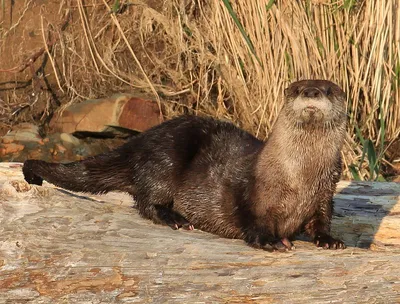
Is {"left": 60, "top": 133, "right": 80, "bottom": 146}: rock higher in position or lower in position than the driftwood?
lower

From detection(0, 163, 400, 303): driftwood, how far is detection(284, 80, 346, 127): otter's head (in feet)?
1.42

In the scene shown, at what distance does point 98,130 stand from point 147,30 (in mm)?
745

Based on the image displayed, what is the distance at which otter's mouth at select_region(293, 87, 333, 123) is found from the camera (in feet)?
10.2

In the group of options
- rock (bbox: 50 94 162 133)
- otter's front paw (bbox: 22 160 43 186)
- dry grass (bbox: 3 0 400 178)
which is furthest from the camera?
rock (bbox: 50 94 162 133)

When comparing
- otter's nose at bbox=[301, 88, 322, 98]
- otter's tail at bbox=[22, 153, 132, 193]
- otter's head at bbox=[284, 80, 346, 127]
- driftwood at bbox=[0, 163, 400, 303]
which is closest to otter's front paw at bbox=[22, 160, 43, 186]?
otter's tail at bbox=[22, 153, 132, 193]

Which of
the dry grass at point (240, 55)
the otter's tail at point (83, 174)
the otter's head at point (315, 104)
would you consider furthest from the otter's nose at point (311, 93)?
the dry grass at point (240, 55)

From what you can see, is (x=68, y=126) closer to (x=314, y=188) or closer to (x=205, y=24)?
(x=205, y=24)

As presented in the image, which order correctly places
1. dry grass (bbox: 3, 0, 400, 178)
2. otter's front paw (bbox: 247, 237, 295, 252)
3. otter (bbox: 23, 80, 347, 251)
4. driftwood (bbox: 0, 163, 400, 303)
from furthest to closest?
dry grass (bbox: 3, 0, 400, 178), otter (bbox: 23, 80, 347, 251), otter's front paw (bbox: 247, 237, 295, 252), driftwood (bbox: 0, 163, 400, 303)

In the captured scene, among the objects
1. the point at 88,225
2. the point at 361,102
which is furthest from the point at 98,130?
the point at 88,225

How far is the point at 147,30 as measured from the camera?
20.0ft

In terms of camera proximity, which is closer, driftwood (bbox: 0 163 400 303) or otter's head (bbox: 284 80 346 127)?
driftwood (bbox: 0 163 400 303)

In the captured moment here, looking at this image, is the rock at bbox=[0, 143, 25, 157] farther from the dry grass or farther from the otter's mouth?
the otter's mouth

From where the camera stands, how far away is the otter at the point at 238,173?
3.20 metres

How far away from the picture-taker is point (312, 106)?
10.2ft
